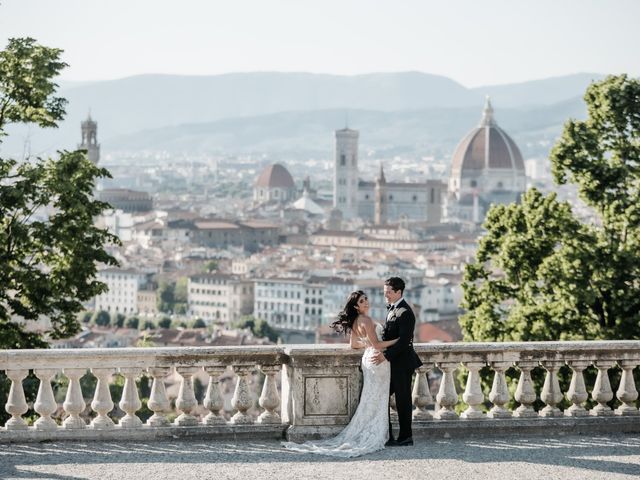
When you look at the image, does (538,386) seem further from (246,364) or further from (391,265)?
(391,265)

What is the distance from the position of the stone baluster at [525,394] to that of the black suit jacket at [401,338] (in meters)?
0.75

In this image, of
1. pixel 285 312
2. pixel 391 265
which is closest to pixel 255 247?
pixel 391 265

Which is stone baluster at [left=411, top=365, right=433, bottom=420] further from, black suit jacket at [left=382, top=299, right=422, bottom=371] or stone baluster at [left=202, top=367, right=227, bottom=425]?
stone baluster at [left=202, top=367, right=227, bottom=425]

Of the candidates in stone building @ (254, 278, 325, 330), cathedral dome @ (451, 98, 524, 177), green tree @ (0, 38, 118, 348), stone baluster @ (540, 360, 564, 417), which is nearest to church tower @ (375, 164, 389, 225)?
cathedral dome @ (451, 98, 524, 177)

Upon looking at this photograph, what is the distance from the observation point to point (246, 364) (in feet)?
25.5

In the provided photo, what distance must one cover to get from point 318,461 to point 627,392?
207 cm

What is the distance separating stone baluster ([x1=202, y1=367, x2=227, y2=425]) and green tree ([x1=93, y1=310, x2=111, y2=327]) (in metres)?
81.7

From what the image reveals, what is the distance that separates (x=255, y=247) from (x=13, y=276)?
433 ft

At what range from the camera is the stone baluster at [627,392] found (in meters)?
8.14

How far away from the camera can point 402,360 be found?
766 cm

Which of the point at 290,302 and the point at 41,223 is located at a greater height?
the point at 41,223

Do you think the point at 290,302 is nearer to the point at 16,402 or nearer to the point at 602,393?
the point at 602,393

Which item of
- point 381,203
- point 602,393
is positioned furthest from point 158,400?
point 381,203

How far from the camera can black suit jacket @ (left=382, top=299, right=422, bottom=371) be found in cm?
760
